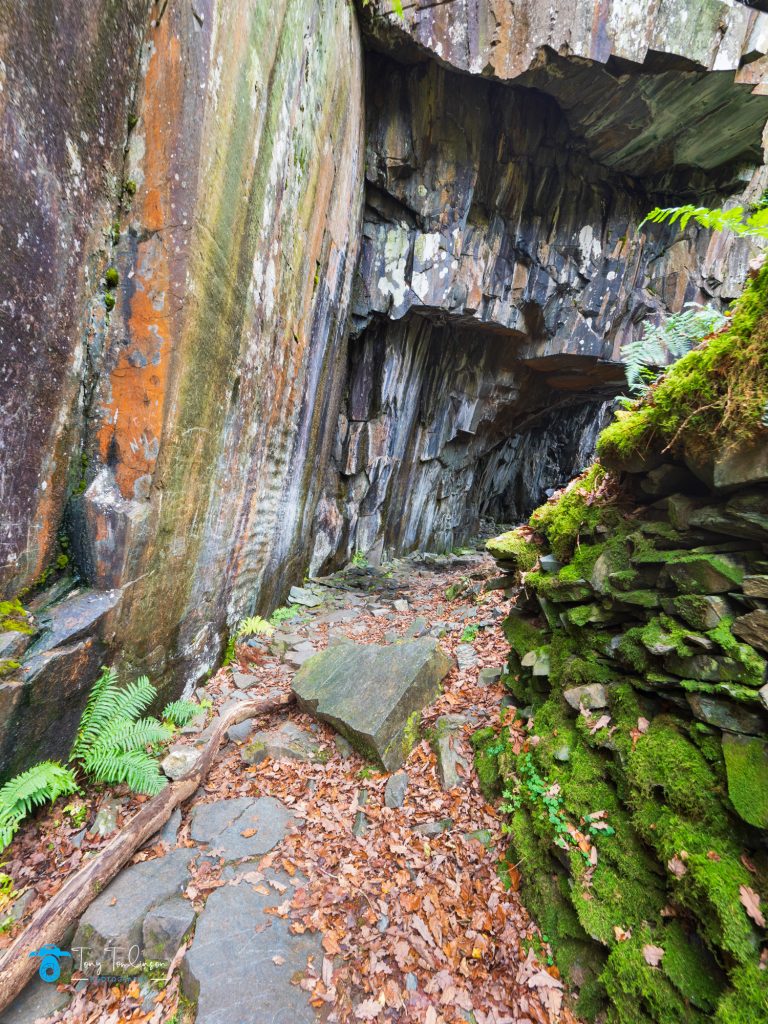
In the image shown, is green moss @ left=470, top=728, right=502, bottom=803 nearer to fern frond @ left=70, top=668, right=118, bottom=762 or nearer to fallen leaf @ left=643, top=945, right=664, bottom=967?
fallen leaf @ left=643, top=945, right=664, bottom=967

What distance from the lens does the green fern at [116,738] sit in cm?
344

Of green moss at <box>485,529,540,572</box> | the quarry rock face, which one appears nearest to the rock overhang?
the quarry rock face

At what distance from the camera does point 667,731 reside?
8.45 feet

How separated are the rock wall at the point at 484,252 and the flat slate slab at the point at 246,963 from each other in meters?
7.99

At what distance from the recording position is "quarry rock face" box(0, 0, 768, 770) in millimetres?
3211

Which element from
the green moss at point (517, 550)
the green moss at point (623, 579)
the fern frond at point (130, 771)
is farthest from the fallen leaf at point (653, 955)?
the fern frond at point (130, 771)

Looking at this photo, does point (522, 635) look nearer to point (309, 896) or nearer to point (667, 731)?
point (667, 731)

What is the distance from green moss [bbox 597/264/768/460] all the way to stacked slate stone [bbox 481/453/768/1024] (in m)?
0.25

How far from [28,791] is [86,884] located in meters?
0.73

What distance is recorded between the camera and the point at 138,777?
3.44m

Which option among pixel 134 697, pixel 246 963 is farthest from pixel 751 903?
pixel 134 697

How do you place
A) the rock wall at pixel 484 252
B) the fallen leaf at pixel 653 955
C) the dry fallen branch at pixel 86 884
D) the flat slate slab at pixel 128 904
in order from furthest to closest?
the rock wall at pixel 484 252
the flat slate slab at pixel 128 904
the dry fallen branch at pixel 86 884
the fallen leaf at pixel 653 955

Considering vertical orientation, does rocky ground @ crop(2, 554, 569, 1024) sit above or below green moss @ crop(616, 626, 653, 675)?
below

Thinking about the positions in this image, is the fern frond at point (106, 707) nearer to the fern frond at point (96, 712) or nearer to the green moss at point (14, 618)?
the fern frond at point (96, 712)
